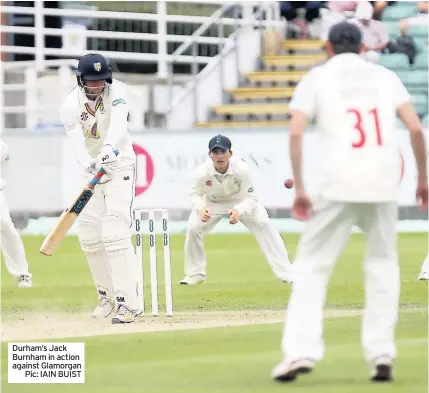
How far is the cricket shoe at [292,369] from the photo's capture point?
19.6ft

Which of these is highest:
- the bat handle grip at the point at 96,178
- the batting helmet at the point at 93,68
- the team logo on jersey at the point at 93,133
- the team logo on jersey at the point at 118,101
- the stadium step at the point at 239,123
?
the batting helmet at the point at 93,68

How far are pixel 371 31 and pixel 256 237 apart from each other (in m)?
9.69

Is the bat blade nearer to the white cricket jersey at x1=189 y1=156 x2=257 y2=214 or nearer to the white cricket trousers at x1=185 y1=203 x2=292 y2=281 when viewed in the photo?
the white cricket jersey at x1=189 y1=156 x2=257 y2=214

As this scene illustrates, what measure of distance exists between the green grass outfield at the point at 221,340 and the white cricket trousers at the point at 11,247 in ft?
0.61

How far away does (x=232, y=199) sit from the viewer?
1159cm

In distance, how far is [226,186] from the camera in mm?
11383

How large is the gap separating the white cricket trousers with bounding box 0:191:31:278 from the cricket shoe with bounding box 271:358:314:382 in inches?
227

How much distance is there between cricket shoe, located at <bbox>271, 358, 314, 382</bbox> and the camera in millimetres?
5980

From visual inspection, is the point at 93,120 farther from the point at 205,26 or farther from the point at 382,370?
the point at 205,26

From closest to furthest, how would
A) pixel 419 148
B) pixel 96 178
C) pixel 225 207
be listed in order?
pixel 419 148 < pixel 96 178 < pixel 225 207

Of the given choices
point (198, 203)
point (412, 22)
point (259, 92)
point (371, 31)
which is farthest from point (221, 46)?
point (198, 203)

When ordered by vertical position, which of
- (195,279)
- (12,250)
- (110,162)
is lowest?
(195,279)

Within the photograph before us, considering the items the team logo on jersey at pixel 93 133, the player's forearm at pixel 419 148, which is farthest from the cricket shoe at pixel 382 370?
the team logo on jersey at pixel 93 133

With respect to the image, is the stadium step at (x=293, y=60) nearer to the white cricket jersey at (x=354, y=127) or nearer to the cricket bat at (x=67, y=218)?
the cricket bat at (x=67, y=218)
